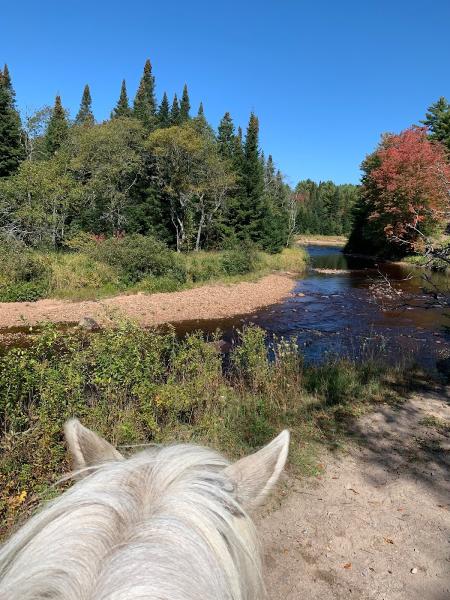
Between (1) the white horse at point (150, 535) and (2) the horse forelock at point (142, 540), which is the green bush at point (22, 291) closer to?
(1) the white horse at point (150, 535)

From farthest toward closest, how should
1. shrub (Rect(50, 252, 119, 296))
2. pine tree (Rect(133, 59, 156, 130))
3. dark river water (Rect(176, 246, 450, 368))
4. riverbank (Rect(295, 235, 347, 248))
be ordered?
1. riverbank (Rect(295, 235, 347, 248))
2. pine tree (Rect(133, 59, 156, 130))
3. shrub (Rect(50, 252, 119, 296))
4. dark river water (Rect(176, 246, 450, 368))

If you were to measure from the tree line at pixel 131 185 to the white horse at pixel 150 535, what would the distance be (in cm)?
2109

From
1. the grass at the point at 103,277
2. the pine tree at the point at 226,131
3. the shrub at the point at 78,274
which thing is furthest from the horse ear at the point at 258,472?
the pine tree at the point at 226,131

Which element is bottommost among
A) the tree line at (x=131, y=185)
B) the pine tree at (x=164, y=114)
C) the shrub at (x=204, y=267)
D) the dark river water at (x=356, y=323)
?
the dark river water at (x=356, y=323)

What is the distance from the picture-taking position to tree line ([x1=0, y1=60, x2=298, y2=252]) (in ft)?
70.3

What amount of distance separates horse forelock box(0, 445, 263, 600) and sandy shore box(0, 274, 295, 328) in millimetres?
12636

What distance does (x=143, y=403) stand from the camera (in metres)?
4.68

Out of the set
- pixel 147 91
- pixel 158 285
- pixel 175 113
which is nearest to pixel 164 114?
pixel 175 113

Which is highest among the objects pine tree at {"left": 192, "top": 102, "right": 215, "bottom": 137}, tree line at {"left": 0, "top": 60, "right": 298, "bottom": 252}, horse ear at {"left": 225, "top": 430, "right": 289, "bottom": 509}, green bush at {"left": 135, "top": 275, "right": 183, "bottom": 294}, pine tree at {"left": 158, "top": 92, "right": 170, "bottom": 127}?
pine tree at {"left": 158, "top": 92, "right": 170, "bottom": 127}

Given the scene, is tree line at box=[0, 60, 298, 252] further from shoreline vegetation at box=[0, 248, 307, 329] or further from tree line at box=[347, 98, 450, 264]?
tree line at box=[347, 98, 450, 264]

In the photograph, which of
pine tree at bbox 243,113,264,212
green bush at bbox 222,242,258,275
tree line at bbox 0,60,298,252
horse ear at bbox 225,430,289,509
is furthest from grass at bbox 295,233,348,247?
horse ear at bbox 225,430,289,509

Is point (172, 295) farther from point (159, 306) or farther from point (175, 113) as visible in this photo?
→ point (175, 113)

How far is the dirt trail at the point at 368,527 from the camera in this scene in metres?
2.67

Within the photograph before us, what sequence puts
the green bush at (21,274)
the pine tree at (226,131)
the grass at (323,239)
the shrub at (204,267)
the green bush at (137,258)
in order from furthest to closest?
the grass at (323,239) → the pine tree at (226,131) → the shrub at (204,267) → the green bush at (137,258) → the green bush at (21,274)
